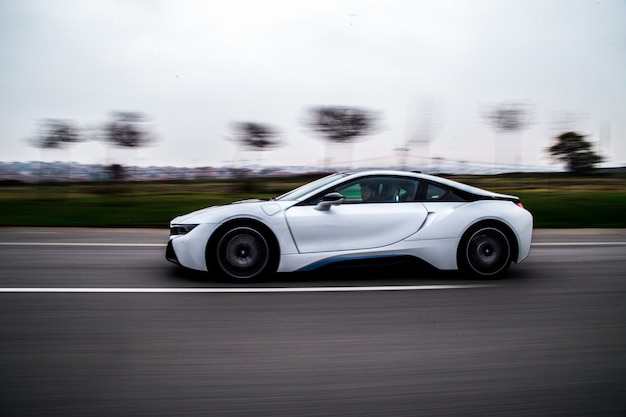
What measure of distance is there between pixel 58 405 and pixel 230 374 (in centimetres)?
94

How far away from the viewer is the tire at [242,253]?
590 centimetres

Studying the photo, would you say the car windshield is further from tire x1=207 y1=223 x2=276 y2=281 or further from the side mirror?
tire x1=207 y1=223 x2=276 y2=281

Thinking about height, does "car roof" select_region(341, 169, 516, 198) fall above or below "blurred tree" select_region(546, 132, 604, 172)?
below

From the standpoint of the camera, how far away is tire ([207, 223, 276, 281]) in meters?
5.90

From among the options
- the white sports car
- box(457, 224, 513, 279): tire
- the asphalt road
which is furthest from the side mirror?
box(457, 224, 513, 279): tire

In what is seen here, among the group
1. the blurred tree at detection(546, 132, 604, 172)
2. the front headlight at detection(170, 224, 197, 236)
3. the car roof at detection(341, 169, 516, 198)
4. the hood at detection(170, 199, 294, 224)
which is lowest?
the front headlight at detection(170, 224, 197, 236)

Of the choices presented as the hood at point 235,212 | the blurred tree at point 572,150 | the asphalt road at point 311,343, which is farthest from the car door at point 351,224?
the blurred tree at point 572,150

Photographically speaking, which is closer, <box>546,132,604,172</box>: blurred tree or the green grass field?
the green grass field

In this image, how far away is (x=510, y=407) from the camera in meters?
3.15

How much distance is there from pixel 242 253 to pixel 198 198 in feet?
30.1

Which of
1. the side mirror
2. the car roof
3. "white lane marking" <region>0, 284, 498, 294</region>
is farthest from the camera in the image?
the car roof

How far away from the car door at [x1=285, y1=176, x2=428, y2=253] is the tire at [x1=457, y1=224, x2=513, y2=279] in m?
0.57

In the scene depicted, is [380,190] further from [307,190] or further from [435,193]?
[307,190]

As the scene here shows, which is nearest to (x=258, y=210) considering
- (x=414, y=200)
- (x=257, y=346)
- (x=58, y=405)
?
(x=414, y=200)
